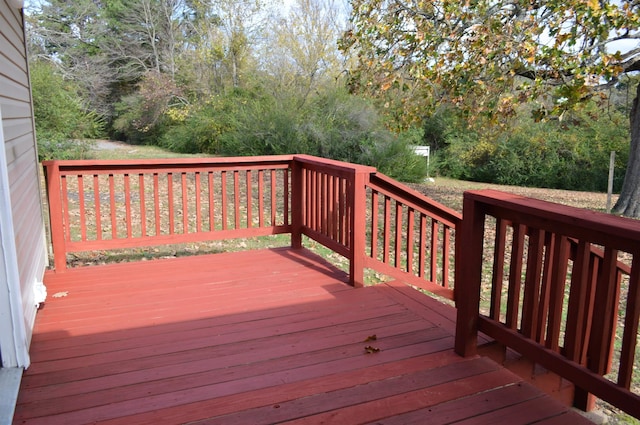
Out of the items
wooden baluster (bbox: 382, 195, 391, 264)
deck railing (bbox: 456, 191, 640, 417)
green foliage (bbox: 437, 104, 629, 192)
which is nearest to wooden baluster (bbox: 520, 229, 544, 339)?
deck railing (bbox: 456, 191, 640, 417)

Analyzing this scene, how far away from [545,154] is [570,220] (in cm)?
1622

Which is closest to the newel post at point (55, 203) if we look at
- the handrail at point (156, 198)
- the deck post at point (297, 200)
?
the handrail at point (156, 198)

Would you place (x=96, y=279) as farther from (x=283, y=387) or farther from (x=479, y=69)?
(x=479, y=69)

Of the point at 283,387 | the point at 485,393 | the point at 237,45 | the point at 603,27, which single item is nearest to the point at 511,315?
the point at 485,393

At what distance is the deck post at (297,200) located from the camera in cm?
494

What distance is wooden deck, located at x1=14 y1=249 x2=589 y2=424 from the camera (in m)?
2.27

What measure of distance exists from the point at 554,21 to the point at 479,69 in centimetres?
113

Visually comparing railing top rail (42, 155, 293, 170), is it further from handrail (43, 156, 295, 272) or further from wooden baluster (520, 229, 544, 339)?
wooden baluster (520, 229, 544, 339)

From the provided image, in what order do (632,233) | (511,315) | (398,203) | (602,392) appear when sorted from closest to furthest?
(632,233) < (602,392) < (511,315) < (398,203)

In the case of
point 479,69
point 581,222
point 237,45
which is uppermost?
point 237,45

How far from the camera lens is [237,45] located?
20.4 meters

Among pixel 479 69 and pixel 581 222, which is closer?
pixel 581 222

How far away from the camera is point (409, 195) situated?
395 cm

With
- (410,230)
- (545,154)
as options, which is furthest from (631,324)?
(545,154)
